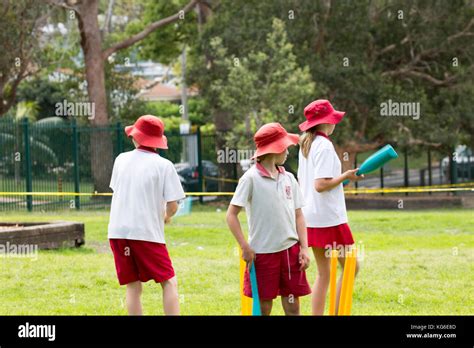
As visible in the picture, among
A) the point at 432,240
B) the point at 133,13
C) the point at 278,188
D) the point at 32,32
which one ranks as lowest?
the point at 432,240

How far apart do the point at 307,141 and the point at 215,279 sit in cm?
396

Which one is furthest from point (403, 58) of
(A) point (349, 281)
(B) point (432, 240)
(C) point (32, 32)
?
(A) point (349, 281)

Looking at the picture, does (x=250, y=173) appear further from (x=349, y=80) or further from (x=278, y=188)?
(x=349, y=80)

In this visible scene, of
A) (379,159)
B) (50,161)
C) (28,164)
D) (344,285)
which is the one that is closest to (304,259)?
(344,285)

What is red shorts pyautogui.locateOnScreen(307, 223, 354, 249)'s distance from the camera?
8.40m

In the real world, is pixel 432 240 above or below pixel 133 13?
below

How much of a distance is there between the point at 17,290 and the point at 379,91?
22720 mm

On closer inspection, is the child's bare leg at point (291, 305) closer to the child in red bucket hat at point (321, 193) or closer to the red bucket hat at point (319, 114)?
the child in red bucket hat at point (321, 193)

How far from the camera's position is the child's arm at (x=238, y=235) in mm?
7605

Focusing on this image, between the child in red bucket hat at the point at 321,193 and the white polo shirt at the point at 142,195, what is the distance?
1.10 metres

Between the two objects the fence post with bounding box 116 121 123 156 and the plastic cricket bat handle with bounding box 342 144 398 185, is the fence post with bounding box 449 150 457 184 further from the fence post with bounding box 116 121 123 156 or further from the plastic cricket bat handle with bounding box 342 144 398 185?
the plastic cricket bat handle with bounding box 342 144 398 185

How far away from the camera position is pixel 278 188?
7.80 m

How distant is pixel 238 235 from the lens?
25.0 ft

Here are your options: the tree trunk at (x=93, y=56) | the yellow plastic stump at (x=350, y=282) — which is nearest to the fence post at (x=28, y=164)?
the tree trunk at (x=93, y=56)
